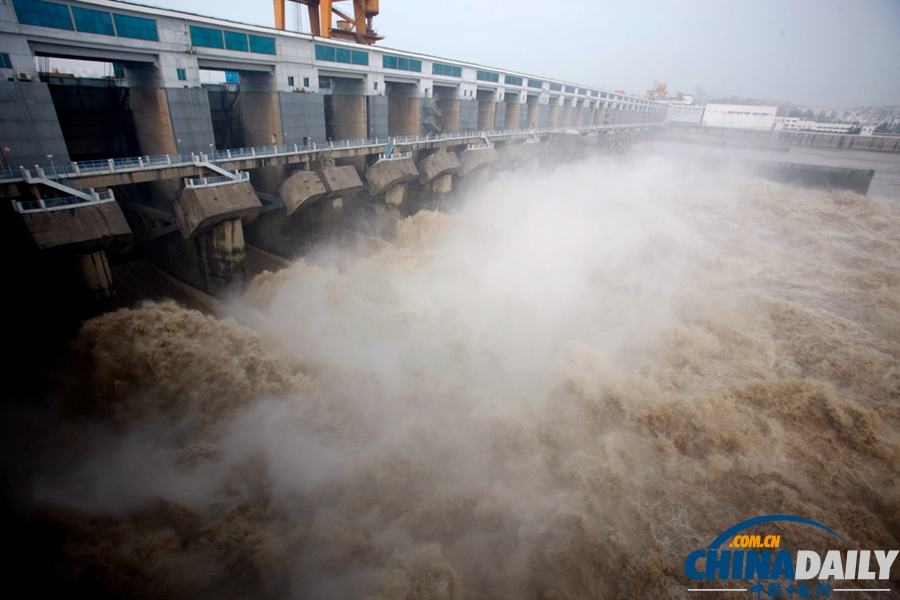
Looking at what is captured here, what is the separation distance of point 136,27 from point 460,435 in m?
17.3

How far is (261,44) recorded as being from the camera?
17828 mm

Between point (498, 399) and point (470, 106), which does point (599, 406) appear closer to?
point (498, 399)

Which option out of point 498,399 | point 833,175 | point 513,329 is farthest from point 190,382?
point 833,175

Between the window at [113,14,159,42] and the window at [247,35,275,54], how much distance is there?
3.86 m

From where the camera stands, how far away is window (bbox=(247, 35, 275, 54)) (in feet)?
57.5

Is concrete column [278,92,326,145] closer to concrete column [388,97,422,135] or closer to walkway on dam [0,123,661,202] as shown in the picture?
walkway on dam [0,123,661,202]

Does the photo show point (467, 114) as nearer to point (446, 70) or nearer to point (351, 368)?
point (446, 70)

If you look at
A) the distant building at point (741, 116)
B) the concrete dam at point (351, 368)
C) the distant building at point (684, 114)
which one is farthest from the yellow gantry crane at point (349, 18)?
the distant building at point (684, 114)

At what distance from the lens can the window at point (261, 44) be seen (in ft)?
57.5

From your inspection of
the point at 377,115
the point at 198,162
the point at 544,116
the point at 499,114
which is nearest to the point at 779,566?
the point at 198,162

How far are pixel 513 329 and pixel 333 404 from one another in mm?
7688

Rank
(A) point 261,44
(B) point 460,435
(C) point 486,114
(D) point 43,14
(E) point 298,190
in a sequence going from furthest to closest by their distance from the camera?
(C) point 486,114
(E) point 298,190
(A) point 261,44
(D) point 43,14
(B) point 460,435

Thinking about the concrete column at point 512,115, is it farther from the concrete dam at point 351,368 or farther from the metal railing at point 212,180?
the metal railing at point 212,180

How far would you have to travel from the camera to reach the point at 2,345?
13391 mm
